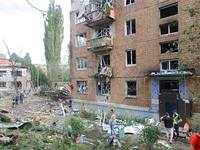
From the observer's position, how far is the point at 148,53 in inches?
531

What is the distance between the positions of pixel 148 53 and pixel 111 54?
13.8 feet

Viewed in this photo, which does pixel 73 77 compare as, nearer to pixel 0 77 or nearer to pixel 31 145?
pixel 31 145

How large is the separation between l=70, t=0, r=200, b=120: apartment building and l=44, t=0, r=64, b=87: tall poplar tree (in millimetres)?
16653

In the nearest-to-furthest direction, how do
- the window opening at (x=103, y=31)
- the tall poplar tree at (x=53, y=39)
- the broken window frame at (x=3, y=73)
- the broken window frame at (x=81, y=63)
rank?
the window opening at (x=103, y=31) → the broken window frame at (x=81, y=63) → the tall poplar tree at (x=53, y=39) → the broken window frame at (x=3, y=73)

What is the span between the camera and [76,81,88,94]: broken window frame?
64.0 feet

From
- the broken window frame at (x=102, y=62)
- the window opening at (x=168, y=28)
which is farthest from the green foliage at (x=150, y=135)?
the broken window frame at (x=102, y=62)

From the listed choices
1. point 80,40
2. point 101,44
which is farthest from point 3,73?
point 101,44

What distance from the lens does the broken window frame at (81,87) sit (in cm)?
1952

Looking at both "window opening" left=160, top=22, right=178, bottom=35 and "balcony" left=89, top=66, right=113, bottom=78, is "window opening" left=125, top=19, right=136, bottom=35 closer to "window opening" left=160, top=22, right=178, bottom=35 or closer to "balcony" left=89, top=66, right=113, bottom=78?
"window opening" left=160, top=22, right=178, bottom=35

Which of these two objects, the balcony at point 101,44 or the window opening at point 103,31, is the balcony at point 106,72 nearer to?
the balcony at point 101,44

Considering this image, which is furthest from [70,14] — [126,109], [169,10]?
[126,109]

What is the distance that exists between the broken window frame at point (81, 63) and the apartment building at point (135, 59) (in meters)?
0.05

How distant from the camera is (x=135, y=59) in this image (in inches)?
579

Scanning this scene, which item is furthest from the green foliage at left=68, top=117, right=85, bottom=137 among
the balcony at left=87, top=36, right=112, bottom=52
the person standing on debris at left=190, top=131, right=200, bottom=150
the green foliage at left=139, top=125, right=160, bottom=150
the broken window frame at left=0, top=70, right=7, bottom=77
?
Answer: the broken window frame at left=0, top=70, right=7, bottom=77
